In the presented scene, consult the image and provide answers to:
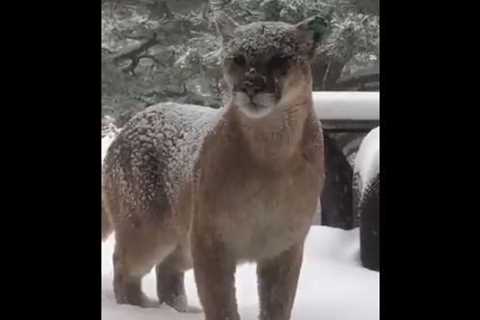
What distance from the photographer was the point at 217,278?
1.62 meters

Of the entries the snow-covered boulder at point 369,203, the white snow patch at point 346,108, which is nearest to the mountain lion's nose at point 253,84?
the snow-covered boulder at point 369,203

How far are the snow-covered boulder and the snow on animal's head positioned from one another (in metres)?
0.66

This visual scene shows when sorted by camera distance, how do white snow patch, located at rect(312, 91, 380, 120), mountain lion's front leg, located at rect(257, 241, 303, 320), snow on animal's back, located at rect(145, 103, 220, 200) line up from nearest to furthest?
mountain lion's front leg, located at rect(257, 241, 303, 320)
snow on animal's back, located at rect(145, 103, 220, 200)
white snow patch, located at rect(312, 91, 380, 120)

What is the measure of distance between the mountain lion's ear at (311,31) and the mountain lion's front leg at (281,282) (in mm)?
458

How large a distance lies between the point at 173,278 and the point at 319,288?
0.46m

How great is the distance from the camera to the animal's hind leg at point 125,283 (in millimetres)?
2090

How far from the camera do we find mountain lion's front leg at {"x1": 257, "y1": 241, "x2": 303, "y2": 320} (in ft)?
5.63

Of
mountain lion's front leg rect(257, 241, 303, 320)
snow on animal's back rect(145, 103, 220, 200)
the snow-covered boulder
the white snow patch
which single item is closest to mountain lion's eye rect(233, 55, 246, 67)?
snow on animal's back rect(145, 103, 220, 200)

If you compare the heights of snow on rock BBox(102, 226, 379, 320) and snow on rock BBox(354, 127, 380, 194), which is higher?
snow on rock BBox(354, 127, 380, 194)

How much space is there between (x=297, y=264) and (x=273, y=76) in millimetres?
483

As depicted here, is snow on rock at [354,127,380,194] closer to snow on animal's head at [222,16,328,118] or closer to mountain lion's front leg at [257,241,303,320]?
mountain lion's front leg at [257,241,303,320]

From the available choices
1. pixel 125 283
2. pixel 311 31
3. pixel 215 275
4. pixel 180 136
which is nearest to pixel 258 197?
pixel 215 275

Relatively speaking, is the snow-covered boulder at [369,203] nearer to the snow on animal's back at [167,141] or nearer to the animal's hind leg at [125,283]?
the snow on animal's back at [167,141]
